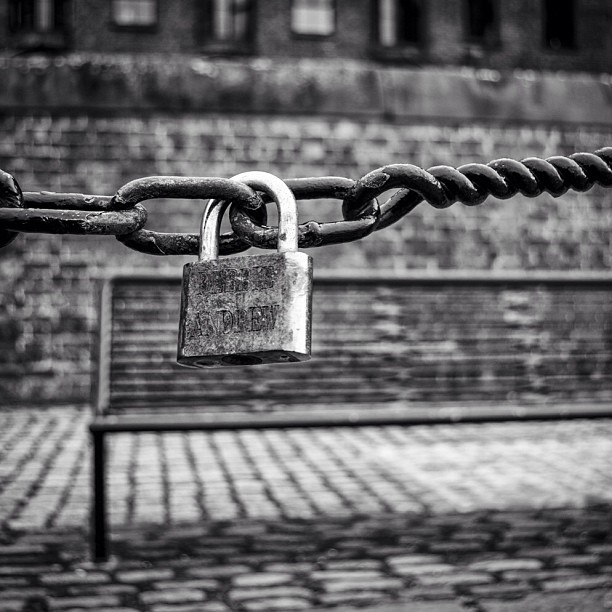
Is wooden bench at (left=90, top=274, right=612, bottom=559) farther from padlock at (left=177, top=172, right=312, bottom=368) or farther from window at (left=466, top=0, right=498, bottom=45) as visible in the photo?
window at (left=466, top=0, right=498, bottom=45)

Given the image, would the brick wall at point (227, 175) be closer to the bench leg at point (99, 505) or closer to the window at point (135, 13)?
the window at point (135, 13)

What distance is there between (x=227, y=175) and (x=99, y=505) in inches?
253

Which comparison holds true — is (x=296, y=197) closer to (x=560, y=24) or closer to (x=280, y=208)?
(x=280, y=208)

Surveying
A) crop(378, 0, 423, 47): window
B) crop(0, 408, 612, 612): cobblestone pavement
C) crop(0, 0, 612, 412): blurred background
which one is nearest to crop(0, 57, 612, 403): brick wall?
crop(0, 0, 612, 412): blurred background

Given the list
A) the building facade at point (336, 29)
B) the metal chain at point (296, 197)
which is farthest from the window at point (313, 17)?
the metal chain at point (296, 197)

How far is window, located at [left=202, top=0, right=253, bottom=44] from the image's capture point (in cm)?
1062

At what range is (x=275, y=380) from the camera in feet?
12.4

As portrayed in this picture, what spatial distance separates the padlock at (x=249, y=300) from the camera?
112 cm

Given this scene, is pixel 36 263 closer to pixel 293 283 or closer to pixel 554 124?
pixel 554 124

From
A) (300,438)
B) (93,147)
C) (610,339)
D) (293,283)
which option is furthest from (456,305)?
(93,147)

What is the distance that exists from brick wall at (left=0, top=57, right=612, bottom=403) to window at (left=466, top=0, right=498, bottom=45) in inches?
80.1

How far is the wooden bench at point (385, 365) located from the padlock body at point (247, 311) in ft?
6.23

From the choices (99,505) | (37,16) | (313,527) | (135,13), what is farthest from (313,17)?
(99,505)

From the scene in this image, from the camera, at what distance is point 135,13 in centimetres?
1043
